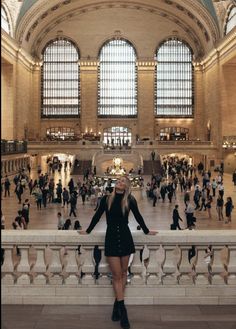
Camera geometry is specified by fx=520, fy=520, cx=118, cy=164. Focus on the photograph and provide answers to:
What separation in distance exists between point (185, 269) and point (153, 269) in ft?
1.05

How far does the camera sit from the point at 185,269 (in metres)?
5.21

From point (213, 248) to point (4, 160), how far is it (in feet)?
106

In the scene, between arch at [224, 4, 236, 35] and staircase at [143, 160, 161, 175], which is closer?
arch at [224, 4, 236, 35]

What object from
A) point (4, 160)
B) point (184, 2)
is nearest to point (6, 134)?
point (4, 160)

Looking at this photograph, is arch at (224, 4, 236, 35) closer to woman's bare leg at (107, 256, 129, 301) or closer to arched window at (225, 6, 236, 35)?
arched window at (225, 6, 236, 35)

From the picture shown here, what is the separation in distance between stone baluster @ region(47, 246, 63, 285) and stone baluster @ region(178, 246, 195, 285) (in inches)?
47.6

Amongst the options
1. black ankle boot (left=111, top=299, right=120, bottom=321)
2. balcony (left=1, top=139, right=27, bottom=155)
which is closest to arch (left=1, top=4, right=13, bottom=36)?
balcony (left=1, top=139, right=27, bottom=155)

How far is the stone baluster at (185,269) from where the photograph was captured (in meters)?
5.21

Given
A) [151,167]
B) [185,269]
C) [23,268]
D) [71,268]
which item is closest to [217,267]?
[185,269]

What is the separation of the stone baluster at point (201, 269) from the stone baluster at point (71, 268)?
1213 millimetres

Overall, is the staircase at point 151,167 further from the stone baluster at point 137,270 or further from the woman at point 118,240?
the woman at point 118,240

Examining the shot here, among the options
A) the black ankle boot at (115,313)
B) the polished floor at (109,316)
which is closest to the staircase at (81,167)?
the polished floor at (109,316)

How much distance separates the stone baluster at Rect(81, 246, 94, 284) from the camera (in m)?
5.19

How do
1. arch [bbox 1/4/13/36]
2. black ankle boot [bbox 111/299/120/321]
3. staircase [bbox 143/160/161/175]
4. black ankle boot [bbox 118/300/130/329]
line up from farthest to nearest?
1. staircase [bbox 143/160/161/175]
2. arch [bbox 1/4/13/36]
3. black ankle boot [bbox 111/299/120/321]
4. black ankle boot [bbox 118/300/130/329]
